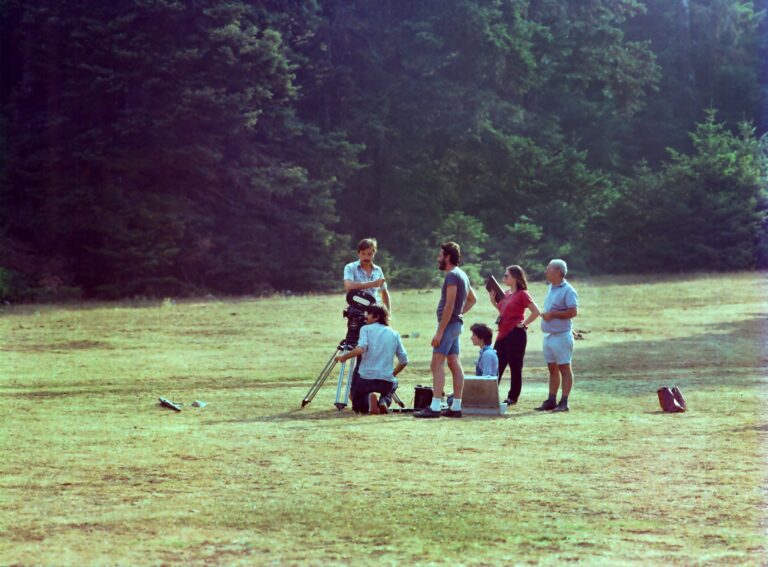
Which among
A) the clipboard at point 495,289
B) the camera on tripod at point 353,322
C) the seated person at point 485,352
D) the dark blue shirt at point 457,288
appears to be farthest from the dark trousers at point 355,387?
the clipboard at point 495,289

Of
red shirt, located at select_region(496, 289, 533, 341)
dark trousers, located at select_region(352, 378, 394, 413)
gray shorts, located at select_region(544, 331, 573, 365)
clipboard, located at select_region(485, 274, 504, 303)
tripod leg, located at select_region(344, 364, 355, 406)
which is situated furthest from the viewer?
clipboard, located at select_region(485, 274, 504, 303)

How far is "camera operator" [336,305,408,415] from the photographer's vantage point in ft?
43.9

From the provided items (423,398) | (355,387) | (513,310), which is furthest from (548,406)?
(355,387)

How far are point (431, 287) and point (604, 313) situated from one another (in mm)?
11531

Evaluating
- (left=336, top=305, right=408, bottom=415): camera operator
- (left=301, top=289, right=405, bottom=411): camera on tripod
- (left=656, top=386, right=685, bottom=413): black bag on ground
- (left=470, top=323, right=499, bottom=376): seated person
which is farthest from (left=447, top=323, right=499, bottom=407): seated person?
(left=656, top=386, right=685, bottom=413): black bag on ground

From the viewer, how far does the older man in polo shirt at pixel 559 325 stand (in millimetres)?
13680

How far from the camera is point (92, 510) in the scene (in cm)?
866

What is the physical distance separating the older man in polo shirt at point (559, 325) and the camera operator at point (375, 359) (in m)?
1.58

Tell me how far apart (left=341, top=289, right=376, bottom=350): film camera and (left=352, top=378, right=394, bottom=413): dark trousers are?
1.65 feet

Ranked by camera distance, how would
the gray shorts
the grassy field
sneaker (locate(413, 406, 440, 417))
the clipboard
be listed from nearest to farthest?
the grassy field
sneaker (locate(413, 406, 440, 417))
the gray shorts
the clipboard

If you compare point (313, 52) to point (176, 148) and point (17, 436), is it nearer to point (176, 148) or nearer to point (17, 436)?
point (176, 148)

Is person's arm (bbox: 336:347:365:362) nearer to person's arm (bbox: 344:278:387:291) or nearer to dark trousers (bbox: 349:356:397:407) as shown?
dark trousers (bbox: 349:356:397:407)

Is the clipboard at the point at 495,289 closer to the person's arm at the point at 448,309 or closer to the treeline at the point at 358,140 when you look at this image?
the person's arm at the point at 448,309

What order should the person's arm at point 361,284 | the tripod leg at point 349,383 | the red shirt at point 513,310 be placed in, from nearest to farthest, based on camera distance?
the person's arm at point 361,284
the tripod leg at point 349,383
the red shirt at point 513,310
